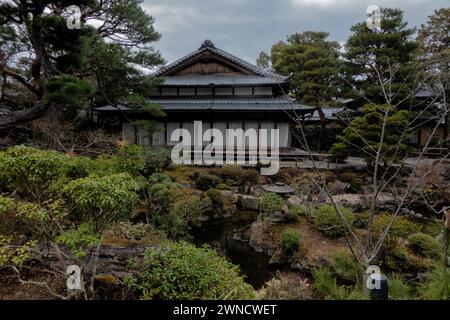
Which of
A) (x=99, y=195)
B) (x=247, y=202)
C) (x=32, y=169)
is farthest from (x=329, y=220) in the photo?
(x=32, y=169)

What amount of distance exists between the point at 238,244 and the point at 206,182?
4.78m

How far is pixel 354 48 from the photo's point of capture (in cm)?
1808

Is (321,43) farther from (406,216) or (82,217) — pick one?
(82,217)

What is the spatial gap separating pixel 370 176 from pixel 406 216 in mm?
5171

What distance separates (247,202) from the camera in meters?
12.5

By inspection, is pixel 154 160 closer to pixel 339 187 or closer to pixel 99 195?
pixel 99 195

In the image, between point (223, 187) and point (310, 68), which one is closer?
point (223, 187)

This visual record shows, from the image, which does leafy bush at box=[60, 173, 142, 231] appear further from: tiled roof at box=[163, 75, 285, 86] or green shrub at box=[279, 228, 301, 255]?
tiled roof at box=[163, 75, 285, 86]

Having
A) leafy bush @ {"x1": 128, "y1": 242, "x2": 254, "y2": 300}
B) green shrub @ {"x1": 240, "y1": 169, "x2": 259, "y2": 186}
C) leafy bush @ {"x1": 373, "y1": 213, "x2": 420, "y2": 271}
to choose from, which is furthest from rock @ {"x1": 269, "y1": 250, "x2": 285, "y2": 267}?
green shrub @ {"x1": 240, "y1": 169, "x2": 259, "y2": 186}

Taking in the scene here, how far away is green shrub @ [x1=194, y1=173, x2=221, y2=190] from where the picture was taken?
13.4 m

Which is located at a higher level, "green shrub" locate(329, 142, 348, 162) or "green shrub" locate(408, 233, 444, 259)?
"green shrub" locate(329, 142, 348, 162)

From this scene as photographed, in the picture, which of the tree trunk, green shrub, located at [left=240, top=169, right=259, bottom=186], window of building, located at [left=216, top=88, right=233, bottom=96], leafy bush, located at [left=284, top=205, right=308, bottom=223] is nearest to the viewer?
leafy bush, located at [left=284, top=205, right=308, bottom=223]

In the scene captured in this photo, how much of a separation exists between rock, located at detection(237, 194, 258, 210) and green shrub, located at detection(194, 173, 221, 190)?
4.94 feet
